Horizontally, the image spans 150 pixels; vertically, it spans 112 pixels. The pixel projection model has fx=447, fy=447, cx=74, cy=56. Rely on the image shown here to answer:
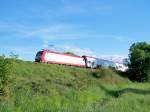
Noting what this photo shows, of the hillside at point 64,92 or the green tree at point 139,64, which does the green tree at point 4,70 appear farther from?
the green tree at point 139,64

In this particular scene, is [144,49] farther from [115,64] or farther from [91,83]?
[91,83]

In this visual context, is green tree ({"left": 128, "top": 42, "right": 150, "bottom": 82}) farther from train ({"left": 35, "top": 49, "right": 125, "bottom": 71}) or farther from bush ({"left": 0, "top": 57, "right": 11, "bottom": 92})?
bush ({"left": 0, "top": 57, "right": 11, "bottom": 92})

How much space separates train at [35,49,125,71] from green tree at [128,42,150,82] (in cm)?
567

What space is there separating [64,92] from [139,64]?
108 feet

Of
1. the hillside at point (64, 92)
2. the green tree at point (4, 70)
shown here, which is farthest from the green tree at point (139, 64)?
the green tree at point (4, 70)

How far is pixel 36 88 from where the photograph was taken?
116ft

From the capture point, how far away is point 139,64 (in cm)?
6819

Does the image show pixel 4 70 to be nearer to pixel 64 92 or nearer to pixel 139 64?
pixel 64 92

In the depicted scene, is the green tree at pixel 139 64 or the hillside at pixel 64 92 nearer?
the hillside at pixel 64 92

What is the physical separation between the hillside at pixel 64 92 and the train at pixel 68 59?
5694mm

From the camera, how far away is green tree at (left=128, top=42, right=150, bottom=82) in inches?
2638

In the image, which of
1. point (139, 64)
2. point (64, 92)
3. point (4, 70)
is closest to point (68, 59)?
point (139, 64)

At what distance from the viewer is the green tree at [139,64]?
67.0 metres

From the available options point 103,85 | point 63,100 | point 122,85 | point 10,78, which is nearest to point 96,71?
point 122,85
